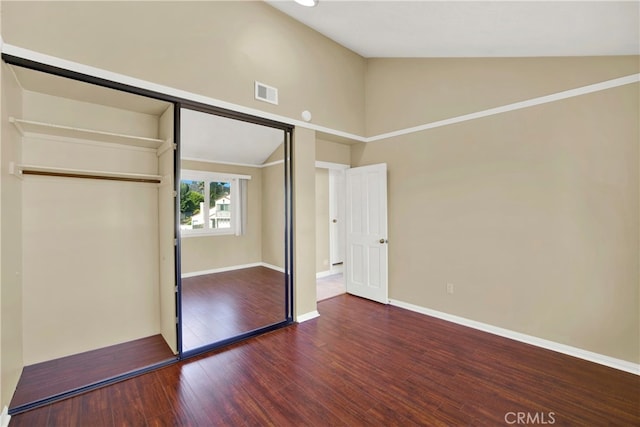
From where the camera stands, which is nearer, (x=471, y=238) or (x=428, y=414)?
(x=428, y=414)

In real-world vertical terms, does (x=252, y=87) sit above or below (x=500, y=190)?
above

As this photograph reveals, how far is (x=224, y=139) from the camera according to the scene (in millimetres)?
3268

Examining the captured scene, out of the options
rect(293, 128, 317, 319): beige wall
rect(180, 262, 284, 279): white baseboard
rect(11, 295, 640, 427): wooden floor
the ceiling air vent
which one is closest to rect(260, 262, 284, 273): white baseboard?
rect(180, 262, 284, 279): white baseboard

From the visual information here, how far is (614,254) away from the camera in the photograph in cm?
256

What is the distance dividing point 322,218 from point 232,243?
9.51ft

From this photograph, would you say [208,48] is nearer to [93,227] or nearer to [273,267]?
[93,227]

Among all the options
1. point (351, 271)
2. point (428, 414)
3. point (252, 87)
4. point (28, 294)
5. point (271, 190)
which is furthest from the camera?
point (351, 271)

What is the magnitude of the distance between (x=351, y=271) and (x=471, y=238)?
6.38 feet

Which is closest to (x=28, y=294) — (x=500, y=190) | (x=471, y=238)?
(x=471, y=238)

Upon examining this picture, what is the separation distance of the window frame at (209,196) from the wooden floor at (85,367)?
1205 millimetres

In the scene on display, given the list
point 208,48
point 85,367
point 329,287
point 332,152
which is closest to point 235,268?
point 85,367

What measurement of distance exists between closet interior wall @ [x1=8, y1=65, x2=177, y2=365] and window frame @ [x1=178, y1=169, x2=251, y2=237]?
0.23 metres

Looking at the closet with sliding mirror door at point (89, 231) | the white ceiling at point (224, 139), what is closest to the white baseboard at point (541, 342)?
the white ceiling at point (224, 139)

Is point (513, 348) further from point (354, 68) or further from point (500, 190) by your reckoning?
point (354, 68)
